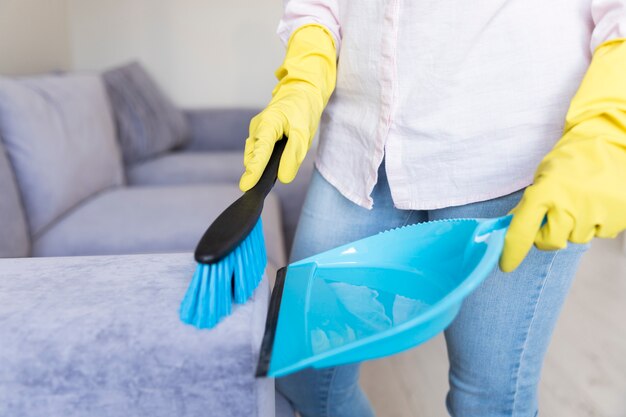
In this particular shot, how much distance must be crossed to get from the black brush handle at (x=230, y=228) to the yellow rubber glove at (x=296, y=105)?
0.32ft

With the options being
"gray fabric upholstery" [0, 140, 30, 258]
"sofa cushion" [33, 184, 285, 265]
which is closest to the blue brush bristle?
"gray fabric upholstery" [0, 140, 30, 258]

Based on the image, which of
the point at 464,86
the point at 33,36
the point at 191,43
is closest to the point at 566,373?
the point at 464,86

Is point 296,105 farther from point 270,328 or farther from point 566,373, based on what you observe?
point 566,373

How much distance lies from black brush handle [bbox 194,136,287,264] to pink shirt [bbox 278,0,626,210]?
9.3 inches

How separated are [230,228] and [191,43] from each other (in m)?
2.36

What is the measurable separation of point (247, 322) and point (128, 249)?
0.86m

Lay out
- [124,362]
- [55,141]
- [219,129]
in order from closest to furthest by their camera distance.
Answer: [124,362]
[55,141]
[219,129]

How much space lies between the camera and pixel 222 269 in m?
0.59

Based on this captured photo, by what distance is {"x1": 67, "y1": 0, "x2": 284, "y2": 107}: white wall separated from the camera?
269 cm

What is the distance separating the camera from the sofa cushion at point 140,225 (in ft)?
4.56

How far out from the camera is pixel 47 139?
1.41 metres

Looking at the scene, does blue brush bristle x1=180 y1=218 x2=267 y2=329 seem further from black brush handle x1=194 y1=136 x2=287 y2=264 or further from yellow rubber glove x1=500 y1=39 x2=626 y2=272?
yellow rubber glove x1=500 y1=39 x2=626 y2=272

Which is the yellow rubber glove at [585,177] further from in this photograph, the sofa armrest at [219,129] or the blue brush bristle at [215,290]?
the sofa armrest at [219,129]

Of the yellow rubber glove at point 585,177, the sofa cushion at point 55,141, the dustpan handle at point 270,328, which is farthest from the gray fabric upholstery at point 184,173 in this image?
the yellow rubber glove at point 585,177
